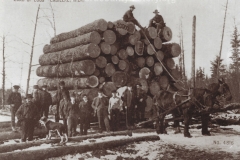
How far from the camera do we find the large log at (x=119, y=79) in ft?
30.5

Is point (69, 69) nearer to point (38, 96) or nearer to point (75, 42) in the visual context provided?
point (75, 42)

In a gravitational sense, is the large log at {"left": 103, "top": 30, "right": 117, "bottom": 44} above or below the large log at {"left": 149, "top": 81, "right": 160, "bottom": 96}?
above

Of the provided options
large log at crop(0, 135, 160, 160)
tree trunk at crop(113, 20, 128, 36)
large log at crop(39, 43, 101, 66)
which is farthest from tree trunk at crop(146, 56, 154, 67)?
large log at crop(0, 135, 160, 160)

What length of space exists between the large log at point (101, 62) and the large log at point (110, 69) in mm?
163

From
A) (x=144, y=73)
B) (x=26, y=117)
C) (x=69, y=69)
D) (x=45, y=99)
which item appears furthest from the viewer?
(x=144, y=73)

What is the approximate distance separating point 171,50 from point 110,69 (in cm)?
279

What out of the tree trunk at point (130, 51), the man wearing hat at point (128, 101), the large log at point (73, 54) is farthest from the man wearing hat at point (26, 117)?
the tree trunk at point (130, 51)

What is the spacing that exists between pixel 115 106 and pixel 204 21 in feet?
12.9

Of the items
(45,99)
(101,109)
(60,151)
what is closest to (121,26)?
(101,109)

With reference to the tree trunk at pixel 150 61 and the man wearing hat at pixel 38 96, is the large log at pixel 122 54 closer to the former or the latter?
the tree trunk at pixel 150 61

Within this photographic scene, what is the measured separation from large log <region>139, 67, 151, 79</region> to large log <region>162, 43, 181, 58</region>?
3.69 ft

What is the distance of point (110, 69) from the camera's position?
9141 millimetres

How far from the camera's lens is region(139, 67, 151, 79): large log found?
9.91 metres

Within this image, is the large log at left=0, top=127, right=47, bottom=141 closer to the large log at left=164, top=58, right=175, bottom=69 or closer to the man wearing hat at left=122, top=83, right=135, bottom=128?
the man wearing hat at left=122, top=83, right=135, bottom=128
